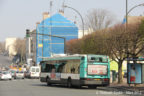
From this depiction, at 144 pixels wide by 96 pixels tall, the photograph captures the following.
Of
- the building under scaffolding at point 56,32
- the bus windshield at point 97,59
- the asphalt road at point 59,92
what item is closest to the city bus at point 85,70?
the bus windshield at point 97,59

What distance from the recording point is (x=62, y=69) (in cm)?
3400

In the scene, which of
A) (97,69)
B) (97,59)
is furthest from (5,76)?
(97,69)

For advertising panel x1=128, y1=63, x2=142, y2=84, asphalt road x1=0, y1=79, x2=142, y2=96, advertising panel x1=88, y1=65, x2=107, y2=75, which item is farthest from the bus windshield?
advertising panel x1=128, y1=63, x2=142, y2=84

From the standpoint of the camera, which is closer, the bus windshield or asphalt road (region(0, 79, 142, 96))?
asphalt road (region(0, 79, 142, 96))

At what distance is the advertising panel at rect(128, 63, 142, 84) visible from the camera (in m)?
27.6

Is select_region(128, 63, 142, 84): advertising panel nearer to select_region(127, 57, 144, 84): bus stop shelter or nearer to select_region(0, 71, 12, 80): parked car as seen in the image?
select_region(127, 57, 144, 84): bus stop shelter

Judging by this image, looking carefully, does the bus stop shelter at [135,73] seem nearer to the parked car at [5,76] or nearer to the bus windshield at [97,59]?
the bus windshield at [97,59]

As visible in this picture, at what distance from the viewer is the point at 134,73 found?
91.2ft

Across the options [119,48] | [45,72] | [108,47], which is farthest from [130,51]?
[45,72]

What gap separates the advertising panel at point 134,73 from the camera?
1088 inches

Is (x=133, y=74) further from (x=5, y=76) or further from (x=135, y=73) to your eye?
(x=5, y=76)

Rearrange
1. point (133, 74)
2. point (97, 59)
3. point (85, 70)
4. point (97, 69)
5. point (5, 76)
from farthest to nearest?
point (5, 76) < point (97, 59) < point (97, 69) < point (85, 70) < point (133, 74)

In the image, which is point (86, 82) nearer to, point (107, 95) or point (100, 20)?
point (107, 95)

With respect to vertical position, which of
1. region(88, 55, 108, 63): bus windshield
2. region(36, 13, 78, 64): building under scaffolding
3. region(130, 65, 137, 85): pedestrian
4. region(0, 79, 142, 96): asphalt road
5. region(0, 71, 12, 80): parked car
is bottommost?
region(0, 79, 142, 96): asphalt road
